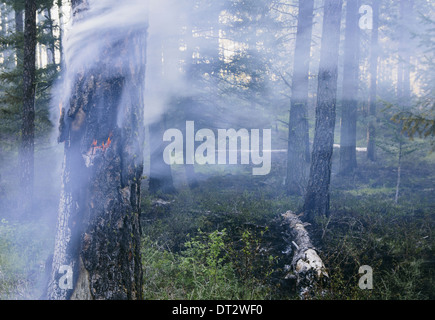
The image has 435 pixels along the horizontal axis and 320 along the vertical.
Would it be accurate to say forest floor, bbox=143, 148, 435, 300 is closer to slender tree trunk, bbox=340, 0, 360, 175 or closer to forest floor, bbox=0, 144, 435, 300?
forest floor, bbox=0, 144, 435, 300

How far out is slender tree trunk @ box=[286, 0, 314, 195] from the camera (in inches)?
394

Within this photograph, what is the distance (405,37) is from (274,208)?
17.0 metres

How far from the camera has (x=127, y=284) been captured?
2432mm

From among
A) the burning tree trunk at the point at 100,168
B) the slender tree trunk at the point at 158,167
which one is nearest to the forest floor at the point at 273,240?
the slender tree trunk at the point at 158,167

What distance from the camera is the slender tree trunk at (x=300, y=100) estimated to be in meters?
10.0

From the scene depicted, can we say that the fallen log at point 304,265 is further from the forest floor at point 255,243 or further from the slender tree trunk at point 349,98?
the slender tree trunk at point 349,98

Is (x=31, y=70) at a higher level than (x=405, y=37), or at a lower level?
lower

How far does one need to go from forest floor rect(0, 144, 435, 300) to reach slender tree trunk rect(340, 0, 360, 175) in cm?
158

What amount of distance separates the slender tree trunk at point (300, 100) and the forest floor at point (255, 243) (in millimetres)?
811

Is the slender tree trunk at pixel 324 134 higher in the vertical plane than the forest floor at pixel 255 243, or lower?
higher

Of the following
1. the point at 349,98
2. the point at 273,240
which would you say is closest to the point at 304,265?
the point at 273,240
